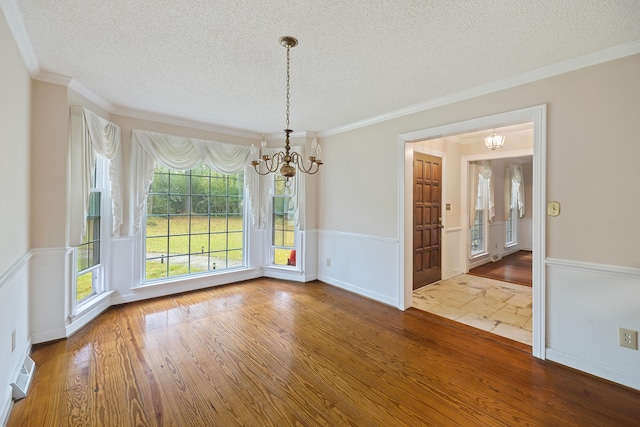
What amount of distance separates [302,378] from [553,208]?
103 inches

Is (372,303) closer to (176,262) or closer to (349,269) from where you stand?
(349,269)

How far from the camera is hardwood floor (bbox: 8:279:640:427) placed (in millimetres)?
1788

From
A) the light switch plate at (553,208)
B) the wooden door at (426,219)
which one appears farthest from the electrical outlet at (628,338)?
the wooden door at (426,219)

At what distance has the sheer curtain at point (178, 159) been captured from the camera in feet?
12.1

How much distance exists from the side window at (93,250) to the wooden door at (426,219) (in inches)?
169

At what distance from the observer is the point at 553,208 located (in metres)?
2.43

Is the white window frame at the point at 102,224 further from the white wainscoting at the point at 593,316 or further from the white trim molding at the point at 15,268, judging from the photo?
the white wainscoting at the point at 593,316

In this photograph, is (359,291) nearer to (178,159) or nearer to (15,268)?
(178,159)

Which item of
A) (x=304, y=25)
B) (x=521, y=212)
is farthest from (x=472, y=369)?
(x=521, y=212)

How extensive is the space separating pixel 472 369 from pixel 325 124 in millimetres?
3556

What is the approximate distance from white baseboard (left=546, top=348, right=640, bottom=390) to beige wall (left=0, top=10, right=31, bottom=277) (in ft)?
14.1

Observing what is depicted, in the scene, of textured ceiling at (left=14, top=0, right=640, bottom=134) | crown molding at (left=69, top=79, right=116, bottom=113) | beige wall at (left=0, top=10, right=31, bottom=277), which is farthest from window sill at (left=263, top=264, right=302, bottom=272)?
crown molding at (left=69, top=79, right=116, bottom=113)

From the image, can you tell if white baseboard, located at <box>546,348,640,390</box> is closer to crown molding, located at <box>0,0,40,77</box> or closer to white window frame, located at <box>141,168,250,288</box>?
white window frame, located at <box>141,168,250,288</box>

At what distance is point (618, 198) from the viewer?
214 cm
